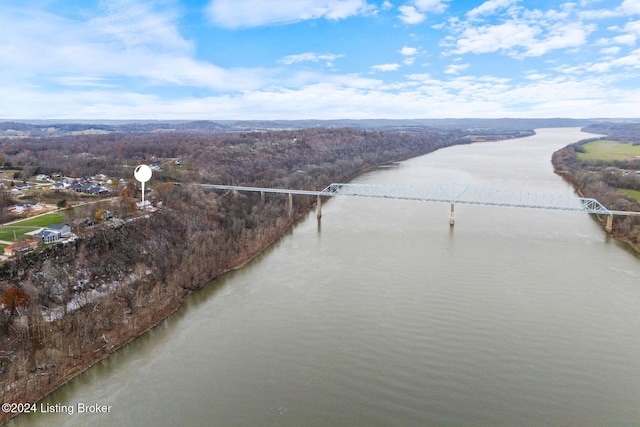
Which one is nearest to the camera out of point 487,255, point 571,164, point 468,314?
point 468,314

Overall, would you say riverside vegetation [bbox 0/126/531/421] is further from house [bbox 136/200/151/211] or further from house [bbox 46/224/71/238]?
house [bbox 46/224/71/238]

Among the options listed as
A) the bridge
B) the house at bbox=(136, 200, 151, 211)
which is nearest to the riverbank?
the bridge

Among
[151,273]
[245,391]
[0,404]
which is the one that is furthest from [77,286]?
[245,391]

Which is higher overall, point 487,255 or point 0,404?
point 487,255

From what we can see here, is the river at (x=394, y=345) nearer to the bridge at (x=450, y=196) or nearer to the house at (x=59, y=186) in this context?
the bridge at (x=450, y=196)

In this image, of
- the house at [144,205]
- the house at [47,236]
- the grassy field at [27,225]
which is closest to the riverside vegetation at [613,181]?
the house at [144,205]

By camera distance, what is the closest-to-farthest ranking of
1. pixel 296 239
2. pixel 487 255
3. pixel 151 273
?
pixel 151 273 → pixel 487 255 → pixel 296 239

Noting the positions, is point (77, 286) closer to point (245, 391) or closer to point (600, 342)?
point (245, 391)

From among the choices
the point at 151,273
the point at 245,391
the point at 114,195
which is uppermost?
the point at 114,195
